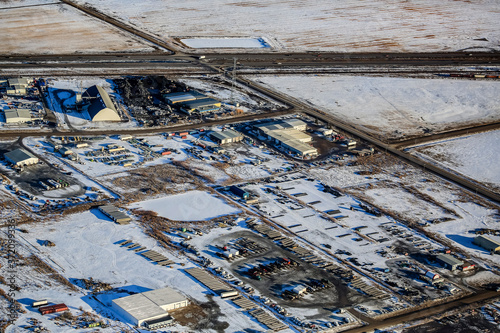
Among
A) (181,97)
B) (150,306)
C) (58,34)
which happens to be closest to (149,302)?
(150,306)

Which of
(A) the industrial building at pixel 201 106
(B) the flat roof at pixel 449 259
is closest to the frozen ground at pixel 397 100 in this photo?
(A) the industrial building at pixel 201 106

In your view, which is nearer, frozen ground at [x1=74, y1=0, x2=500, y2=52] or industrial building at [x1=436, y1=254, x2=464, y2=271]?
industrial building at [x1=436, y1=254, x2=464, y2=271]

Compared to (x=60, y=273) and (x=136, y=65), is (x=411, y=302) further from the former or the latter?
(x=136, y=65)

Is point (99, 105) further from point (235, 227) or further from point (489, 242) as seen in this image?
point (489, 242)

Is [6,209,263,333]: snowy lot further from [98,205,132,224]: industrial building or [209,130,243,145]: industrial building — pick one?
[209,130,243,145]: industrial building

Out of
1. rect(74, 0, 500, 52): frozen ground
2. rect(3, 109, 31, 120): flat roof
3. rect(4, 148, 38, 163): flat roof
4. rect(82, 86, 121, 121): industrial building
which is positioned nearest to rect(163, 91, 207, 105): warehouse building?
rect(82, 86, 121, 121): industrial building

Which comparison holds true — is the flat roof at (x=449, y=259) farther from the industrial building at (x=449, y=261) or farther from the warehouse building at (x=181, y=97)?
the warehouse building at (x=181, y=97)
